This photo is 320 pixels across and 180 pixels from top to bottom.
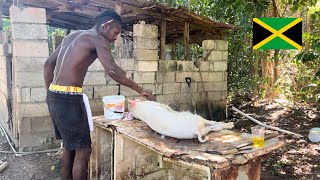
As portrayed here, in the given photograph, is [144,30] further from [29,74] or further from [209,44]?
[29,74]

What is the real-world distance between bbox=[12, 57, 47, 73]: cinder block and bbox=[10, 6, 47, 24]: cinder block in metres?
0.51

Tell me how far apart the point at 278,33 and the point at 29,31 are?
327 cm

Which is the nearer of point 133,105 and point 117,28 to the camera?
point 117,28

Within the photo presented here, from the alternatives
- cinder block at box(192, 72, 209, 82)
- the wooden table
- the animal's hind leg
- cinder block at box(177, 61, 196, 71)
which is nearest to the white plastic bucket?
the wooden table

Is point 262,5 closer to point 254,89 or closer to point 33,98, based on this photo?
point 254,89

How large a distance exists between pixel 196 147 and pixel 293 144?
11.5ft

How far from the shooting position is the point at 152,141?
2.50 meters

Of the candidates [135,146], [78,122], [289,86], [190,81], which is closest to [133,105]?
[135,146]

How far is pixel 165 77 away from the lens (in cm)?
585

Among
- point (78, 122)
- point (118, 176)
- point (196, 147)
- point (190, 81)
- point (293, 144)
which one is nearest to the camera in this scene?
point (196, 147)

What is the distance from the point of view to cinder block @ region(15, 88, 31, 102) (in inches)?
172

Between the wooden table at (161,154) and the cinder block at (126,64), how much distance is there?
81.4 inches

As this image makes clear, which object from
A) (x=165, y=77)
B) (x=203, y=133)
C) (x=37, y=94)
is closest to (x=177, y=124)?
(x=203, y=133)

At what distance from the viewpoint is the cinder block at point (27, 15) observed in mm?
4262
